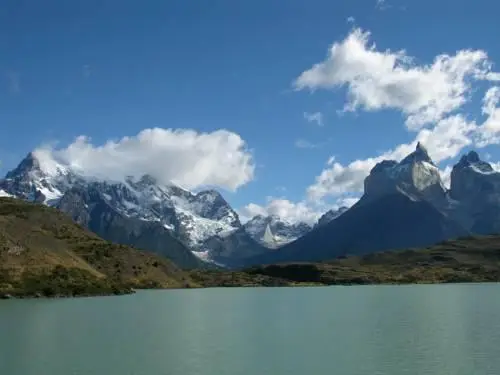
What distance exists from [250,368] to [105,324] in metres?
58.2

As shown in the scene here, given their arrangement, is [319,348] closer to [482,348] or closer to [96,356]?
[482,348]

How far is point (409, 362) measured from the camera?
223 feet

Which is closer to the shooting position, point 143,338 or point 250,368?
point 250,368

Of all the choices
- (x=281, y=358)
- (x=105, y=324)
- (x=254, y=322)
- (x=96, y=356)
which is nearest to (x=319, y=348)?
(x=281, y=358)

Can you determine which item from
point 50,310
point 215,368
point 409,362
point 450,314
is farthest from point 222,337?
point 50,310

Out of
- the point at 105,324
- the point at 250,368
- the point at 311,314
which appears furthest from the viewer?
the point at 311,314

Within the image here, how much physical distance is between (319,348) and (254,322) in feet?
136

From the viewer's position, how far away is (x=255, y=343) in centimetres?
8744

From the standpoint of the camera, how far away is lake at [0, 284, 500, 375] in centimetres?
6638

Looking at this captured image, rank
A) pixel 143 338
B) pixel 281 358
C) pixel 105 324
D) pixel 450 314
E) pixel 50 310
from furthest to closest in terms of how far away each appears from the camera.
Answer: pixel 50 310 → pixel 450 314 → pixel 105 324 → pixel 143 338 → pixel 281 358

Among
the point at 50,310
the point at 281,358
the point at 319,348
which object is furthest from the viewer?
the point at 50,310

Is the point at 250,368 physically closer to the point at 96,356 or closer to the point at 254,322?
the point at 96,356

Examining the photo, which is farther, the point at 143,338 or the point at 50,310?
the point at 50,310

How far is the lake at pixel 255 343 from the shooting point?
6638 centimetres
